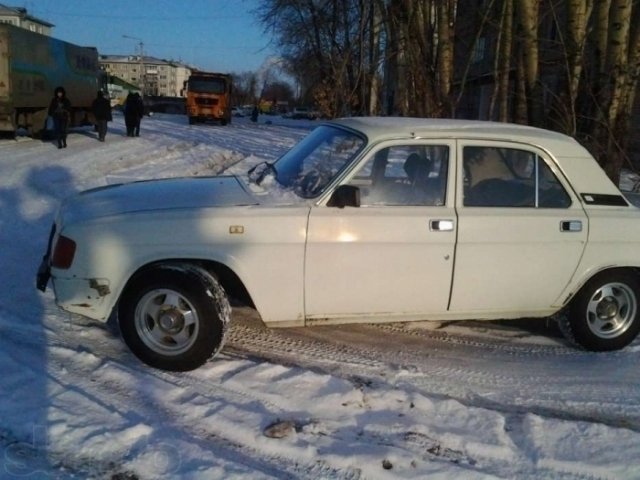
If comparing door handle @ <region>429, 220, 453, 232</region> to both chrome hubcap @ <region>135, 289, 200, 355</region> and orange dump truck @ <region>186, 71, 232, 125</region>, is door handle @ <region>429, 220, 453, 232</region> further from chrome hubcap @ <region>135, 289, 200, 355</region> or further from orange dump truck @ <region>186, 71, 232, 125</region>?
orange dump truck @ <region>186, 71, 232, 125</region>

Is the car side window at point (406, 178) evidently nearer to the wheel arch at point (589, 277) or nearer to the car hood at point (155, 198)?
the car hood at point (155, 198)

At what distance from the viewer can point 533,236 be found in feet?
14.5

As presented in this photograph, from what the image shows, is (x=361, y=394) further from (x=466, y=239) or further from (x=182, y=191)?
(x=182, y=191)

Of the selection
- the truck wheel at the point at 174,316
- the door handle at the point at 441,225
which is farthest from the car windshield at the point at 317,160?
the truck wheel at the point at 174,316

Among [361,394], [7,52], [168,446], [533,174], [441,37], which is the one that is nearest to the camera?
[168,446]

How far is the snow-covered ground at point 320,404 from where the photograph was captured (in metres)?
3.12

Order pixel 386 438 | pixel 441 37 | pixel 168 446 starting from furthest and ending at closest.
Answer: pixel 441 37
pixel 386 438
pixel 168 446

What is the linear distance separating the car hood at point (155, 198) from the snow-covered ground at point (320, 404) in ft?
3.30

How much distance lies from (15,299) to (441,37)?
10.3 metres

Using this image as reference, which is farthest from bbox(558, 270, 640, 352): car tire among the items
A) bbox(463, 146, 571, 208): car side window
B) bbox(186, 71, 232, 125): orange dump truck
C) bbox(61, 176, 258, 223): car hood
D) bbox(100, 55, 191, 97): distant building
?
bbox(100, 55, 191, 97): distant building

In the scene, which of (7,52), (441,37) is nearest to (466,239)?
(441,37)

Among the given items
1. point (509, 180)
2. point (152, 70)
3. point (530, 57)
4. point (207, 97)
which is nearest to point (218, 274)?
point (509, 180)

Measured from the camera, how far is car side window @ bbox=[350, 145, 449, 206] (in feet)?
14.1

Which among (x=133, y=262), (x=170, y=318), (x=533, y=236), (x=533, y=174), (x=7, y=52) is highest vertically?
(x=7, y=52)
